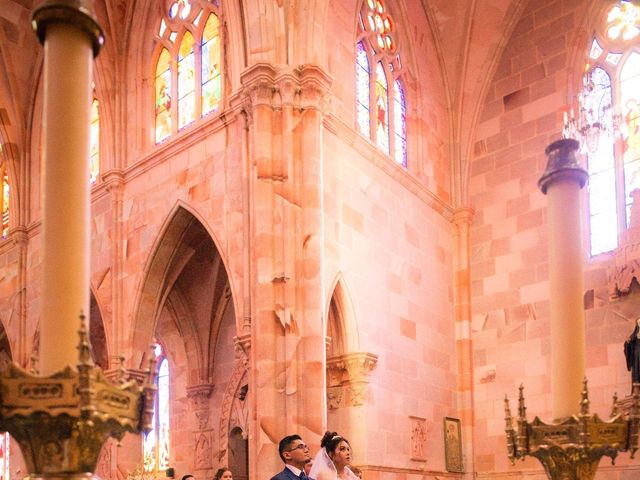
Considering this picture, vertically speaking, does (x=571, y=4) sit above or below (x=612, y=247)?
above

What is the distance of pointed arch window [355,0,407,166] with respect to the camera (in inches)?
584

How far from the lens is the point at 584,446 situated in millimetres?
5402

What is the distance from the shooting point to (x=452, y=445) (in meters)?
15.0

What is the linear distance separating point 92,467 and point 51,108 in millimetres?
1676

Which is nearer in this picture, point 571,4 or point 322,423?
point 322,423

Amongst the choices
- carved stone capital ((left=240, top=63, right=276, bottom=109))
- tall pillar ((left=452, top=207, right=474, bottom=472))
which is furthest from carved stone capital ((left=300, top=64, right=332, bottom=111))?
tall pillar ((left=452, top=207, right=474, bottom=472))

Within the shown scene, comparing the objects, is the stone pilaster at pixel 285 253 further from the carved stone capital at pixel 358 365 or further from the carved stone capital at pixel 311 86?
the carved stone capital at pixel 358 365

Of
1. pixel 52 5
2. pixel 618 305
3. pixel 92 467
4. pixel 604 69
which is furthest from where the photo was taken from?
pixel 604 69

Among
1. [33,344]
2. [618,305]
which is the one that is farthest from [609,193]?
[33,344]

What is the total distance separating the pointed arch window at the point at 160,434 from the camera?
61.0 ft

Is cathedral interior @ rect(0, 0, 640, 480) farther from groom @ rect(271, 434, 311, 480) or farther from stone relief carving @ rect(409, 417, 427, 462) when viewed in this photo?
groom @ rect(271, 434, 311, 480)

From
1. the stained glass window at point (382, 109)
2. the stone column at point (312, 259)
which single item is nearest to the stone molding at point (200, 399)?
the stained glass window at point (382, 109)

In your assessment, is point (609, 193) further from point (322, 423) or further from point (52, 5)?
point (52, 5)

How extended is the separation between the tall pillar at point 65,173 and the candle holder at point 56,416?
0.17 m
